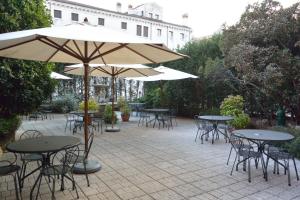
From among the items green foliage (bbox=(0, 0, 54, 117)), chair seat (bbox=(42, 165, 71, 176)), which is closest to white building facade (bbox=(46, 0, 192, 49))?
green foliage (bbox=(0, 0, 54, 117))

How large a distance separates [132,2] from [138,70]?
29.3 metres

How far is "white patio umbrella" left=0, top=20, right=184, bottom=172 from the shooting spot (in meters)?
3.30

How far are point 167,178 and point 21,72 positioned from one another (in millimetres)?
4429

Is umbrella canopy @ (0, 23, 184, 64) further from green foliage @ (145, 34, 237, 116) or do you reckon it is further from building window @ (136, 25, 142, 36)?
building window @ (136, 25, 142, 36)

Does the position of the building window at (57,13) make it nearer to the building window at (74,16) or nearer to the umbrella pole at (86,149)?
the building window at (74,16)

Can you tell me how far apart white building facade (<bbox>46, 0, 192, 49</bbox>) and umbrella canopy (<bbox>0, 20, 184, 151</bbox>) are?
20288mm

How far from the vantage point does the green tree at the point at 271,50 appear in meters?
7.76

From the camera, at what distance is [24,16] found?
6570 mm

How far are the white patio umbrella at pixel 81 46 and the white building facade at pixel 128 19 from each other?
2029cm

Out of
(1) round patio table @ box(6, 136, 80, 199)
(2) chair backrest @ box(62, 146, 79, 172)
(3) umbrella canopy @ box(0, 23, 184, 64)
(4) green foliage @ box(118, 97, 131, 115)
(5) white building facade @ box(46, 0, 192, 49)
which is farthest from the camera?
(5) white building facade @ box(46, 0, 192, 49)

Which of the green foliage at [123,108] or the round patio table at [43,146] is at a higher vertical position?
the green foliage at [123,108]

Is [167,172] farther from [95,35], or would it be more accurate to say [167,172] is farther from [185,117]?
[185,117]

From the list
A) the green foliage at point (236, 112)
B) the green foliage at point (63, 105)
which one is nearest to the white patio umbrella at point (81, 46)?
the green foliage at point (236, 112)

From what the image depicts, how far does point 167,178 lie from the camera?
14.7 ft
